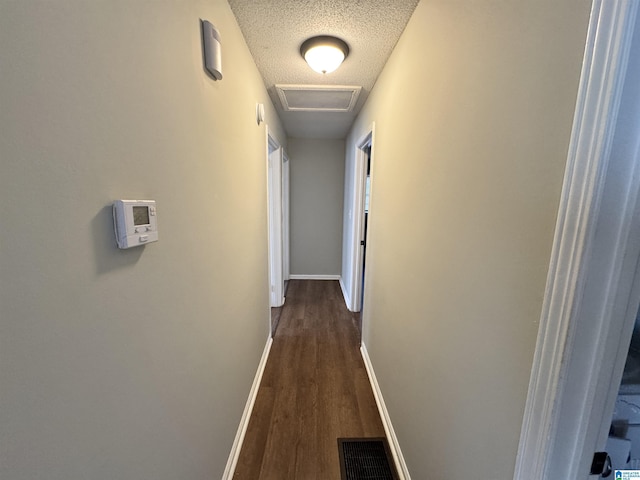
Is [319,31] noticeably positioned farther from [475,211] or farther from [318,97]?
[475,211]

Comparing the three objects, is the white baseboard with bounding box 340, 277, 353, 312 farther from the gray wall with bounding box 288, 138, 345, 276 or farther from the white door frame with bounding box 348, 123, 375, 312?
the gray wall with bounding box 288, 138, 345, 276

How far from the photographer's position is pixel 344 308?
11.1ft

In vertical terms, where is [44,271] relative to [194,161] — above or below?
below

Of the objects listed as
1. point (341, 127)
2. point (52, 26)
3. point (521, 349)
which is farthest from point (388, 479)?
point (341, 127)

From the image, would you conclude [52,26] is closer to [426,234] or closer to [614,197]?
[614,197]

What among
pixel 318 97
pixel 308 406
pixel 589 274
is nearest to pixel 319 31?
pixel 318 97

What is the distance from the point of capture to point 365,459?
1426 millimetres

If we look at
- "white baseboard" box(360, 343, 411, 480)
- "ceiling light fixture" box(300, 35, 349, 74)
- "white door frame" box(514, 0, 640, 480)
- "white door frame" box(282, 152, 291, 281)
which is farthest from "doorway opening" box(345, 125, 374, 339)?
"white door frame" box(514, 0, 640, 480)

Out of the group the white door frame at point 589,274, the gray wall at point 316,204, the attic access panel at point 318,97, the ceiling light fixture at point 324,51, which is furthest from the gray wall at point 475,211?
the gray wall at point 316,204

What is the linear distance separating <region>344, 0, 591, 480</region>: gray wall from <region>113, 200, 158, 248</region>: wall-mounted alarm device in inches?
36.2

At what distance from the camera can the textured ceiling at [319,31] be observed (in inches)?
49.9

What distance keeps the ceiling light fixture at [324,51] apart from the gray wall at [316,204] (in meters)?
2.49

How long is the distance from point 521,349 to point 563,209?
0.33 meters

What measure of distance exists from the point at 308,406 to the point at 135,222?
1.73 m
